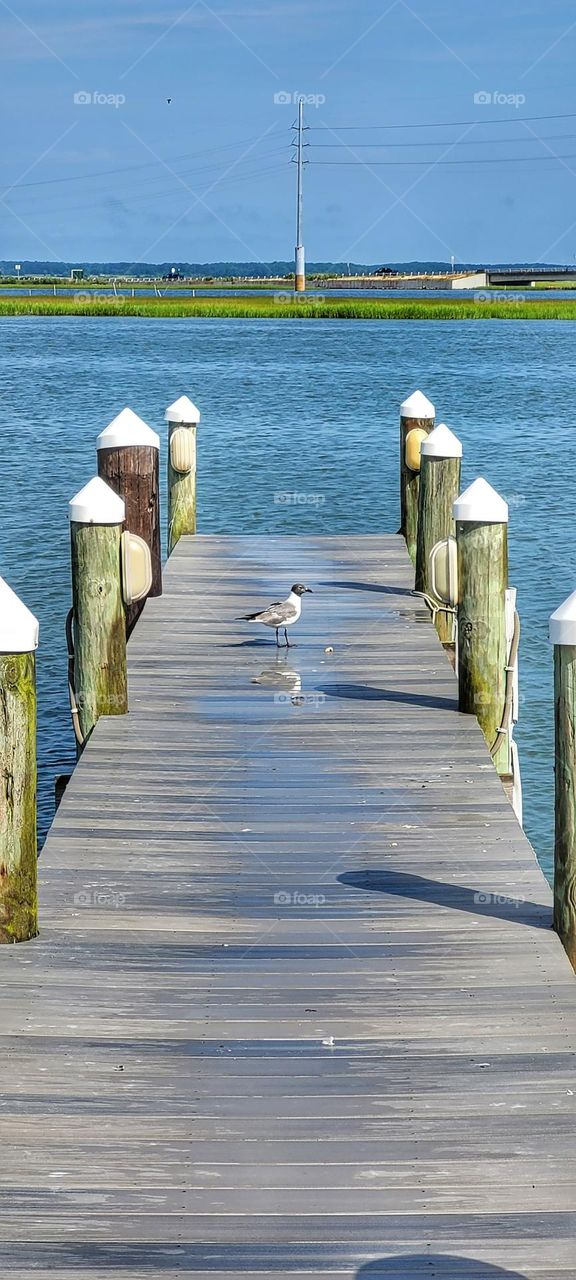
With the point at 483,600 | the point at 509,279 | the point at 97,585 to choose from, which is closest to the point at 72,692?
the point at 97,585

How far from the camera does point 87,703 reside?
8930mm

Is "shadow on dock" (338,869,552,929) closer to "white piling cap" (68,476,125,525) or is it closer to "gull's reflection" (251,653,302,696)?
"white piling cap" (68,476,125,525)

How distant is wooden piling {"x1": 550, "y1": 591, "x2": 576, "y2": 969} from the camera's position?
5.91 meters

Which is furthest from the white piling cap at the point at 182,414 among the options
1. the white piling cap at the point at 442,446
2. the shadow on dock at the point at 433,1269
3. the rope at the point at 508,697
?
the shadow on dock at the point at 433,1269

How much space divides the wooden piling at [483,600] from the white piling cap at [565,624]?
2.80 meters

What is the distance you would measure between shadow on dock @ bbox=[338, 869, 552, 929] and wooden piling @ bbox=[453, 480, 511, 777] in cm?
228

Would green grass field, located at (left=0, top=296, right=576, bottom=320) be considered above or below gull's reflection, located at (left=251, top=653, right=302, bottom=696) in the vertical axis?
above

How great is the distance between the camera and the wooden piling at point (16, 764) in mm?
5820

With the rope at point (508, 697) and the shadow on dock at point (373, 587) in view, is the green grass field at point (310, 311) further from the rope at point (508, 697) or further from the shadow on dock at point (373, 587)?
the rope at point (508, 697)

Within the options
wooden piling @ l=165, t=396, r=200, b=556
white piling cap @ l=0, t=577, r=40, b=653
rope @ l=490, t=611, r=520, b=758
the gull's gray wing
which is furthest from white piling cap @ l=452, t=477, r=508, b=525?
wooden piling @ l=165, t=396, r=200, b=556

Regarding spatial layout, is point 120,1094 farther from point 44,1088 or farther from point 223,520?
point 223,520

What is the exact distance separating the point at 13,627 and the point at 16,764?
506 mm

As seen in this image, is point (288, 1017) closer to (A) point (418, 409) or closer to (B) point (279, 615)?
(B) point (279, 615)

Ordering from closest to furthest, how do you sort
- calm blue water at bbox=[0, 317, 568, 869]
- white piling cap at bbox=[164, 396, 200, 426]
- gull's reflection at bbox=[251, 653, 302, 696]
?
1. gull's reflection at bbox=[251, 653, 302, 696]
2. white piling cap at bbox=[164, 396, 200, 426]
3. calm blue water at bbox=[0, 317, 568, 869]
